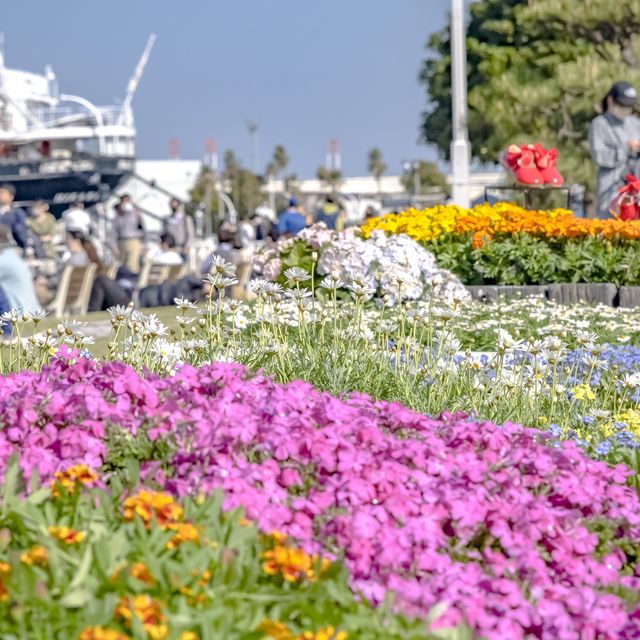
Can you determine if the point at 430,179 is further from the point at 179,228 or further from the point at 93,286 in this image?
the point at 93,286

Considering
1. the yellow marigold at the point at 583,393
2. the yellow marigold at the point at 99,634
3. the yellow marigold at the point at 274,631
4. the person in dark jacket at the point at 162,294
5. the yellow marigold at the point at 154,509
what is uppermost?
the yellow marigold at the point at 154,509

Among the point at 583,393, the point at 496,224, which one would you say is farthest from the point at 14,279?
the point at 583,393

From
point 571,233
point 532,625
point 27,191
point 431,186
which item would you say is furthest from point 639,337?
point 431,186

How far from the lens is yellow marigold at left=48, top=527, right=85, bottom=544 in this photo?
3.17m

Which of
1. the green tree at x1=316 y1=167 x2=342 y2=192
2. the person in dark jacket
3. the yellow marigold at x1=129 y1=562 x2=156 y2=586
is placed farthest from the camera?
the green tree at x1=316 y1=167 x2=342 y2=192

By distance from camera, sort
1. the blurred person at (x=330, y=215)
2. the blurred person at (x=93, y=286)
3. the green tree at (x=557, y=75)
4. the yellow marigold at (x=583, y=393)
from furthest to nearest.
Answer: the green tree at (x=557, y=75) < the blurred person at (x=330, y=215) < the blurred person at (x=93, y=286) < the yellow marigold at (x=583, y=393)

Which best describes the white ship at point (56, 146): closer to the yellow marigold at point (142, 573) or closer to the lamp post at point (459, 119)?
the lamp post at point (459, 119)

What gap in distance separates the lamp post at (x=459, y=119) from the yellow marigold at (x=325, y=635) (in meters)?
19.7

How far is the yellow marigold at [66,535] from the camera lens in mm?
3166

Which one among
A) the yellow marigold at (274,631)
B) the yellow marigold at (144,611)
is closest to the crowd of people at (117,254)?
the yellow marigold at (144,611)

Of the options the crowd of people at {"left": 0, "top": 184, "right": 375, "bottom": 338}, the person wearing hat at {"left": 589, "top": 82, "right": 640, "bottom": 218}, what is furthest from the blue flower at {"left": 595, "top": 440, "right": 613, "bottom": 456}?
the person wearing hat at {"left": 589, "top": 82, "right": 640, "bottom": 218}

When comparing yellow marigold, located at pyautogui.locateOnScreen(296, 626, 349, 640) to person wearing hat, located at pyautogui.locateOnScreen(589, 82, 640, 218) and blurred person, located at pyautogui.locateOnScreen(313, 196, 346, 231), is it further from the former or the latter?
blurred person, located at pyautogui.locateOnScreen(313, 196, 346, 231)

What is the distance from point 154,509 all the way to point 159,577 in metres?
0.39

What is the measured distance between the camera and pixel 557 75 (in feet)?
117
